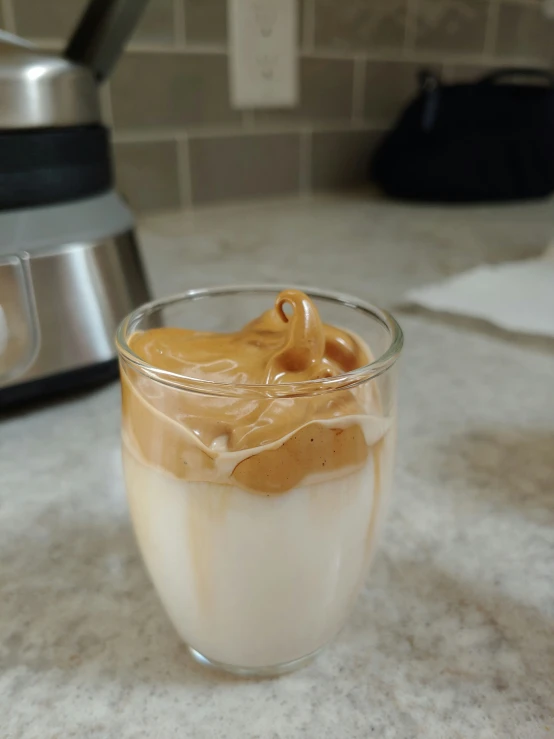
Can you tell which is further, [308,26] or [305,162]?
[305,162]

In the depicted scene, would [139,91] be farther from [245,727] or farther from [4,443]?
[245,727]

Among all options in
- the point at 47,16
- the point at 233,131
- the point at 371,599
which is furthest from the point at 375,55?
the point at 371,599

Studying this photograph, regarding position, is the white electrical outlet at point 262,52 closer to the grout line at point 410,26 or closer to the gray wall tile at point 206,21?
the gray wall tile at point 206,21

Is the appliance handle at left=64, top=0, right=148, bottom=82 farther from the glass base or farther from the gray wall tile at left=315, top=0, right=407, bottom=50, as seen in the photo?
the gray wall tile at left=315, top=0, right=407, bottom=50

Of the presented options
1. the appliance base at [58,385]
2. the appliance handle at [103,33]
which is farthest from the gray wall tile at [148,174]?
the appliance base at [58,385]

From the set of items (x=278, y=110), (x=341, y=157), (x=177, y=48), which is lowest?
(x=341, y=157)

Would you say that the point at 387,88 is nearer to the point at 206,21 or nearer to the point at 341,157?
the point at 341,157
